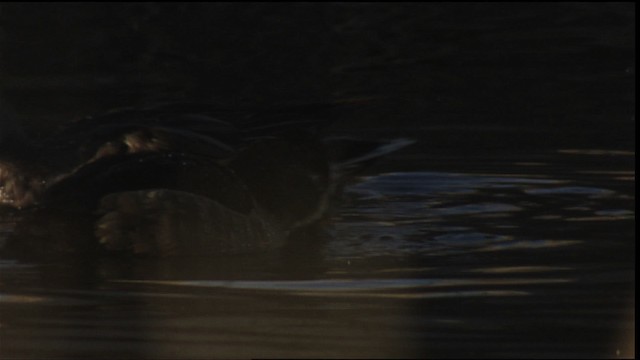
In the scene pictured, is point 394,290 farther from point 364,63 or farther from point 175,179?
point 364,63

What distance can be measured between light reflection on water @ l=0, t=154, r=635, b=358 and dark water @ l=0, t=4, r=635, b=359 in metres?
0.01

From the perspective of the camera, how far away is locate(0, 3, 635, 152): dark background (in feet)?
35.9

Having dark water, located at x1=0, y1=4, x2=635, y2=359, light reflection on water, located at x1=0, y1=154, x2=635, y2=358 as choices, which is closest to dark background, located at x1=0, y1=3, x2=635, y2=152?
dark water, located at x1=0, y1=4, x2=635, y2=359

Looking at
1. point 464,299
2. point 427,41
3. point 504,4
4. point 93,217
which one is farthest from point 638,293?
point 504,4

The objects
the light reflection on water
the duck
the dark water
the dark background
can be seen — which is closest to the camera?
the light reflection on water

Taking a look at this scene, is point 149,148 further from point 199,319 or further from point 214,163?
point 199,319

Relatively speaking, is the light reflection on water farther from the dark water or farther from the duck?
the duck

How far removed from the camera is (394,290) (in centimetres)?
738

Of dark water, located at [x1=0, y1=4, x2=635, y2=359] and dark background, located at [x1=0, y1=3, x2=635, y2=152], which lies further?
dark background, located at [x1=0, y1=3, x2=635, y2=152]

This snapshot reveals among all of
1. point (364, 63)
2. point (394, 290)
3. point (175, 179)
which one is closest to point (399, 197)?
point (175, 179)

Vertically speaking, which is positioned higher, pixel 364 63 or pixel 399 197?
pixel 364 63

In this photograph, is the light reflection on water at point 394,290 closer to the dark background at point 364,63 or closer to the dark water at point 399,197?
the dark water at point 399,197

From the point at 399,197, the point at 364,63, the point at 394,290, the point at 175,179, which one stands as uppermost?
the point at 364,63

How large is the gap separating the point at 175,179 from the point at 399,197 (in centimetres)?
125
